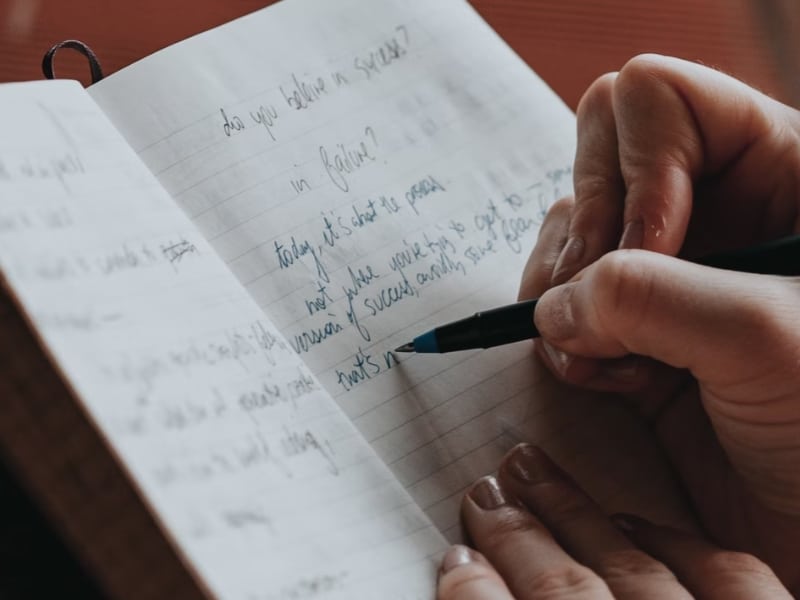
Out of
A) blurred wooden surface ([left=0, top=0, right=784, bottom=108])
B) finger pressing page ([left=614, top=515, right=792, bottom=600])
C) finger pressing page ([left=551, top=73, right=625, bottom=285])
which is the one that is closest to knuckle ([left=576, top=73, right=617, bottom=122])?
finger pressing page ([left=551, top=73, right=625, bottom=285])

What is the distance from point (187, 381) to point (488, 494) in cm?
14

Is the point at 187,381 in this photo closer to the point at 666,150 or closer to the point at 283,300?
the point at 283,300

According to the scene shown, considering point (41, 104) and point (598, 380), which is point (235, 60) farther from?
point (598, 380)

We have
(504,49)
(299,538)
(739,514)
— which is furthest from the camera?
(504,49)

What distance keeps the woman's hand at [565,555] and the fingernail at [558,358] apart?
0.04 m

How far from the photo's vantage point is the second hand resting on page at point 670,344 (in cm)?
37

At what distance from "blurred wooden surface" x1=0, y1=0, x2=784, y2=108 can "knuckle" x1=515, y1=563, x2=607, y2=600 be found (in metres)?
0.31

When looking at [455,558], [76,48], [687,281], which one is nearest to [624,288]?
[687,281]

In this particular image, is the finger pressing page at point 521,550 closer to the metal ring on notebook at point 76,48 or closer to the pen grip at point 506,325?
the pen grip at point 506,325

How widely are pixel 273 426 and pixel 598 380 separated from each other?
16 cm

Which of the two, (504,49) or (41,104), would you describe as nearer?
(41,104)

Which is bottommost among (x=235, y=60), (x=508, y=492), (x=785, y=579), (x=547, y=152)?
(x=785, y=579)

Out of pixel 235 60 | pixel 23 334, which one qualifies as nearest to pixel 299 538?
pixel 23 334

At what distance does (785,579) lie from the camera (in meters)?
0.44
